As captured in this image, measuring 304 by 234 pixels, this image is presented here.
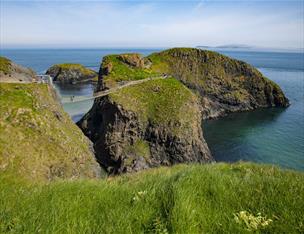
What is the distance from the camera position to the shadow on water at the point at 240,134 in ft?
156

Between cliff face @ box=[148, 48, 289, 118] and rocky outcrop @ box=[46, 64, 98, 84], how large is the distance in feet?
144

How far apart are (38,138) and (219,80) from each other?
224 ft

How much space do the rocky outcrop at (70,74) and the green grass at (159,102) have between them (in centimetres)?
7147

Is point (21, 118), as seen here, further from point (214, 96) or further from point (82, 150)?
point (214, 96)

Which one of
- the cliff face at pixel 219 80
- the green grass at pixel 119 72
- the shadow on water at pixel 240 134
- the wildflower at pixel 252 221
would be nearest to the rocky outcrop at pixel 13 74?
the green grass at pixel 119 72

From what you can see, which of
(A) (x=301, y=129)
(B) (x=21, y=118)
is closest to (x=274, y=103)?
(A) (x=301, y=129)

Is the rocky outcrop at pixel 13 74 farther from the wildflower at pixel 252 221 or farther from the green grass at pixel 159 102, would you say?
the wildflower at pixel 252 221

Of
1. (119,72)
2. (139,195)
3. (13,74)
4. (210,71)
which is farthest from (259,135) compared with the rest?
(139,195)

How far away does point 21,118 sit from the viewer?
27.5 m

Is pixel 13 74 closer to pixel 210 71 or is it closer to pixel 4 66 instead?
pixel 4 66

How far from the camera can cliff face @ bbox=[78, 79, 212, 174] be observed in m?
40.2

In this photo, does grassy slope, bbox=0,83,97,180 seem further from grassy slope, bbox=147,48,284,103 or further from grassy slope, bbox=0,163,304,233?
grassy slope, bbox=147,48,284,103

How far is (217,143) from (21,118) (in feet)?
125

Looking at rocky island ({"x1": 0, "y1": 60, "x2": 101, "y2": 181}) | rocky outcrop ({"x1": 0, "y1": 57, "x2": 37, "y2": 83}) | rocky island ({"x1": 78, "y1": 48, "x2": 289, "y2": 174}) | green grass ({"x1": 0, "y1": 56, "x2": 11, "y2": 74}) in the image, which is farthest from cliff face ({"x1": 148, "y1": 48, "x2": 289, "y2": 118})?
rocky island ({"x1": 0, "y1": 60, "x2": 101, "y2": 181})
